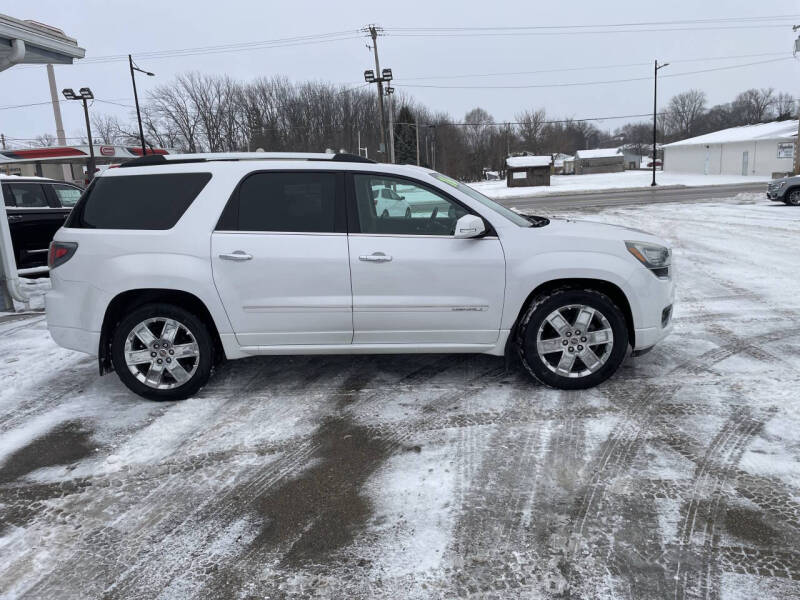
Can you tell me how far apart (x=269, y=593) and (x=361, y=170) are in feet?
9.91

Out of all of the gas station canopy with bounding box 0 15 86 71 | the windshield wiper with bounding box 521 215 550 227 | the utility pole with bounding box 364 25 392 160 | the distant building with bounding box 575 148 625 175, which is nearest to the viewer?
the windshield wiper with bounding box 521 215 550 227

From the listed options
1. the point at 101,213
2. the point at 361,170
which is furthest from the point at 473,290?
the point at 101,213

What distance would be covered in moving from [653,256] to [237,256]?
3.20 meters

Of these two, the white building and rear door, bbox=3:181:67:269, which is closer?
rear door, bbox=3:181:67:269

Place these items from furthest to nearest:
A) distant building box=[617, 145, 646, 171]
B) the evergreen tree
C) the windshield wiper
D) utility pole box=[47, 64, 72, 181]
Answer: distant building box=[617, 145, 646, 171]
the evergreen tree
utility pole box=[47, 64, 72, 181]
the windshield wiper

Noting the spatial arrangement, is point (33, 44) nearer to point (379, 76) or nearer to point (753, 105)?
point (379, 76)

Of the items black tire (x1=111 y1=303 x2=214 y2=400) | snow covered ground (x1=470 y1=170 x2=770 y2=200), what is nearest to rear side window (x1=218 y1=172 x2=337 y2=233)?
black tire (x1=111 y1=303 x2=214 y2=400)

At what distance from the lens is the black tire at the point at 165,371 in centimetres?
430

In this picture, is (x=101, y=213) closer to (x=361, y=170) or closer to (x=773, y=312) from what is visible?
(x=361, y=170)

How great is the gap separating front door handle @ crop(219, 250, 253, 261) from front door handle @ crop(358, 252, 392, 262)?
84 cm

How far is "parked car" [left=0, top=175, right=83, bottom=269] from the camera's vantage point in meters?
9.47

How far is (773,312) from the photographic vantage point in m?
6.46

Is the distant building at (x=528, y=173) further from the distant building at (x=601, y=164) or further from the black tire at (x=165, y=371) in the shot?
the black tire at (x=165, y=371)

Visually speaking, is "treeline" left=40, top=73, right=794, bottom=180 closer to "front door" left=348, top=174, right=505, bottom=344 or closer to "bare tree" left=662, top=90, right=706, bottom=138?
"bare tree" left=662, top=90, right=706, bottom=138
